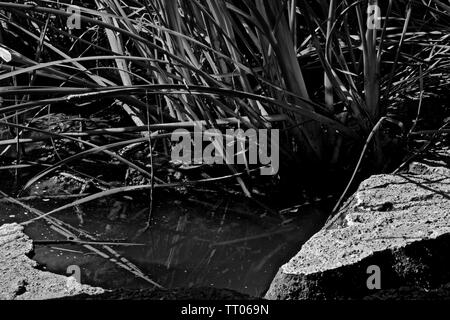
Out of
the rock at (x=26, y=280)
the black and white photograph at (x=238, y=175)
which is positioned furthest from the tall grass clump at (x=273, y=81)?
the rock at (x=26, y=280)

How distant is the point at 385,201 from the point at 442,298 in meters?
0.27

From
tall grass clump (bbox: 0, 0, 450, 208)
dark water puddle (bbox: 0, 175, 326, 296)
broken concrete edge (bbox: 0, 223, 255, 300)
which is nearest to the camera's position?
broken concrete edge (bbox: 0, 223, 255, 300)

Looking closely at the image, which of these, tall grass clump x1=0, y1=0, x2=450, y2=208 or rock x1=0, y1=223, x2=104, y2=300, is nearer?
rock x1=0, y1=223, x2=104, y2=300

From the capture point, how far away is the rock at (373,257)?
4.71 feet

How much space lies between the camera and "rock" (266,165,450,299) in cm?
144

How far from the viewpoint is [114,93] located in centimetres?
154

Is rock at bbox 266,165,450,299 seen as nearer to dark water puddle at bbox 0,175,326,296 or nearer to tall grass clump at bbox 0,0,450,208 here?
dark water puddle at bbox 0,175,326,296

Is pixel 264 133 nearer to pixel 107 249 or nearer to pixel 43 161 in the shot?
pixel 107 249

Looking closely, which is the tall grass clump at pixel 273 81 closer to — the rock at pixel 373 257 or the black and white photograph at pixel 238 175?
the black and white photograph at pixel 238 175

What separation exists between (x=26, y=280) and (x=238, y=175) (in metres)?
0.53

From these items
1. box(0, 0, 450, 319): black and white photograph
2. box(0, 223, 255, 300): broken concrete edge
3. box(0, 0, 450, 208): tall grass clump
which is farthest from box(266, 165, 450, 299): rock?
box(0, 0, 450, 208): tall grass clump

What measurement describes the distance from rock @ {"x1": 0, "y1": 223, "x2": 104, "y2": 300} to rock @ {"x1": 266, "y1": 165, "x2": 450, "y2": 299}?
0.36 meters

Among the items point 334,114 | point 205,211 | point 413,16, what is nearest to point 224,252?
point 205,211

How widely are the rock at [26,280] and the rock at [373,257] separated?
0.36m
